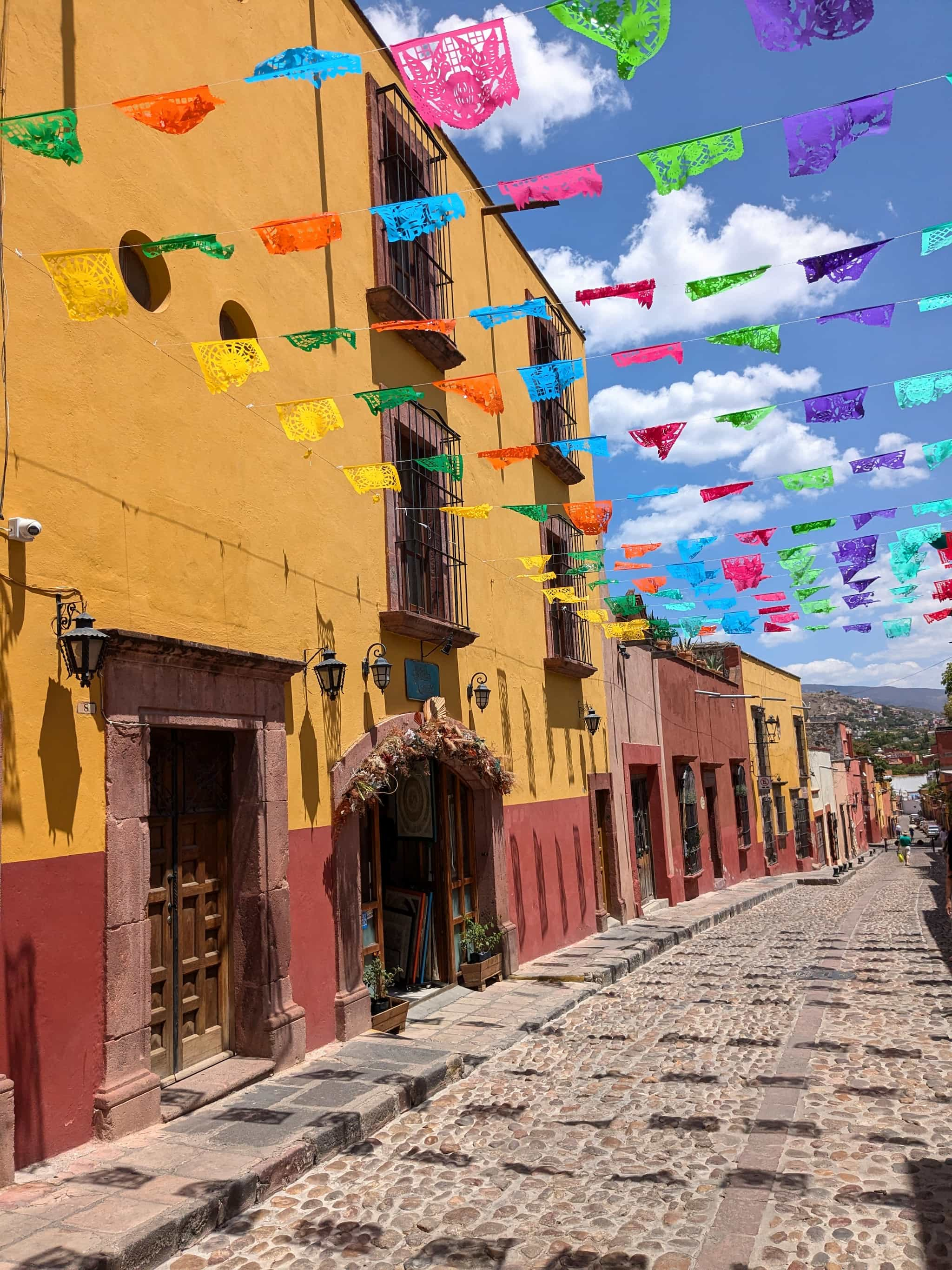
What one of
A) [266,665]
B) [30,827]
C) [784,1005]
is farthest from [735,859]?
[30,827]

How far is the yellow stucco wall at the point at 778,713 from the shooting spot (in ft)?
93.4

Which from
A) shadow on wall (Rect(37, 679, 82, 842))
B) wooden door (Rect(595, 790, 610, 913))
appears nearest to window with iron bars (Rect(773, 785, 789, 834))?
wooden door (Rect(595, 790, 610, 913))

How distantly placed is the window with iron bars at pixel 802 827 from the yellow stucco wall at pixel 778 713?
18.0 inches

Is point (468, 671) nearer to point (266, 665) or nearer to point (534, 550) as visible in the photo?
point (534, 550)

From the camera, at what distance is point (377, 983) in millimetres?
7891

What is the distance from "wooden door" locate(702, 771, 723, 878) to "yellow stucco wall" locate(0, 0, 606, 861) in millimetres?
14291

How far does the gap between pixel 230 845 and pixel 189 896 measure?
49 cm

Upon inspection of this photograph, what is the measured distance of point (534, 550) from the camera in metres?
12.7

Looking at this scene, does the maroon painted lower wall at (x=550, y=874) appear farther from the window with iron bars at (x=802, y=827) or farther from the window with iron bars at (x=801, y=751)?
the window with iron bars at (x=801, y=751)

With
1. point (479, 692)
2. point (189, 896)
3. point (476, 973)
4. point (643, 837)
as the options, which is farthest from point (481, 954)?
point (643, 837)

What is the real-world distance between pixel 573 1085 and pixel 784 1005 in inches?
122

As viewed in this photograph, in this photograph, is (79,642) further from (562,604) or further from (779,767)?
(779,767)

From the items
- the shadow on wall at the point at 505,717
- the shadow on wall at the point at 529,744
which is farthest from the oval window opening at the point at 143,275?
the shadow on wall at the point at 529,744

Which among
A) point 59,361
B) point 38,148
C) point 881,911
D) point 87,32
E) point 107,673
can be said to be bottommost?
point 881,911
